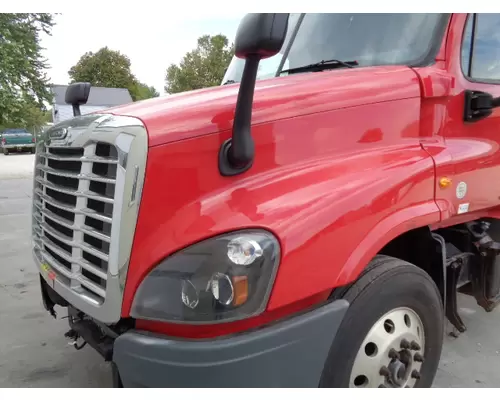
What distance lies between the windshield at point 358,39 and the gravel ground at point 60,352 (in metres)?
2.10

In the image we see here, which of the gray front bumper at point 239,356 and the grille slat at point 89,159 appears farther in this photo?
the grille slat at point 89,159

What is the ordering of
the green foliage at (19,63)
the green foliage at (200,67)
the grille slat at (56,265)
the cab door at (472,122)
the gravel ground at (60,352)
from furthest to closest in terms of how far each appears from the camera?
the green foliage at (200,67) → the green foliage at (19,63) → the gravel ground at (60,352) → the cab door at (472,122) → the grille slat at (56,265)

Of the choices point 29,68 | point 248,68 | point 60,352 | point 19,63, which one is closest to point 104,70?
point 29,68

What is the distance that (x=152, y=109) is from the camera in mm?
2273

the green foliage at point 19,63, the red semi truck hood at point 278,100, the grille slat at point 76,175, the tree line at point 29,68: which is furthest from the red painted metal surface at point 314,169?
the green foliage at point 19,63

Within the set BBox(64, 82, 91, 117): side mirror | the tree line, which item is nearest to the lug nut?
BBox(64, 82, 91, 117): side mirror

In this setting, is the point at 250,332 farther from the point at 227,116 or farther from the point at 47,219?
the point at 47,219

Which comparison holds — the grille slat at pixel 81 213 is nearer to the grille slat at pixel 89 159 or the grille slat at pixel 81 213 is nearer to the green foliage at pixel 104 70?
the grille slat at pixel 89 159

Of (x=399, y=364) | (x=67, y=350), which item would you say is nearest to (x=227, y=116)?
(x=399, y=364)

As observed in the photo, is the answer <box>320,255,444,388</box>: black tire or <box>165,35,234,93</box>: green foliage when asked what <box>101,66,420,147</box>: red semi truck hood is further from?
<box>165,35,234,93</box>: green foliage

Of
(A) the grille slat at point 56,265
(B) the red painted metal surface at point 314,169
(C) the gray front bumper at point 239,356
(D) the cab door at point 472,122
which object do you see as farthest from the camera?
(D) the cab door at point 472,122

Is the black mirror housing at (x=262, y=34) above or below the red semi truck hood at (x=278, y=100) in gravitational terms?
above

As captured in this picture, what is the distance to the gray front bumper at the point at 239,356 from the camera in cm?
183

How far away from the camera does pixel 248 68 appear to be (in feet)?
6.37
